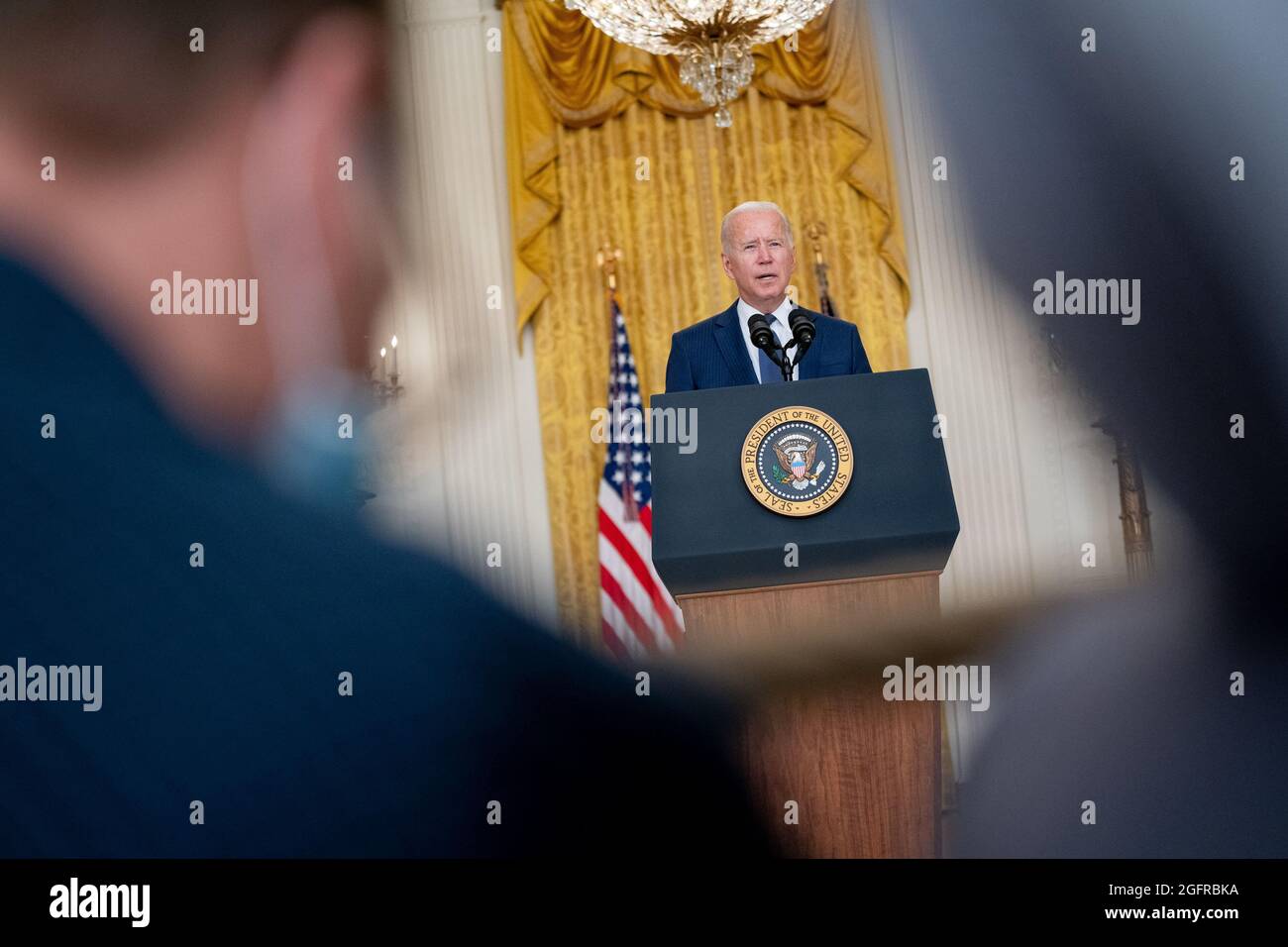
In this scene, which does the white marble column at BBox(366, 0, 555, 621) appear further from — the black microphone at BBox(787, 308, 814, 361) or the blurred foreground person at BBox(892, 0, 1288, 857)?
the black microphone at BBox(787, 308, 814, 361)

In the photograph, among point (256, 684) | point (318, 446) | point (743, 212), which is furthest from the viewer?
point (318, 446)

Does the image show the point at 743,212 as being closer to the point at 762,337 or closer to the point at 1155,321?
the point at 762,337

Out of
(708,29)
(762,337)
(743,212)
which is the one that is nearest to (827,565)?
(762,337)

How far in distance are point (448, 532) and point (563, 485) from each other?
595mm

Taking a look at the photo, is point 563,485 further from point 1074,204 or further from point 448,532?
point 1074,204

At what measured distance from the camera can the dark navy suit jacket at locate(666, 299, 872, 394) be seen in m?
4.14

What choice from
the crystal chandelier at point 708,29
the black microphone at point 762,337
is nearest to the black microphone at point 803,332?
the black microphone at point 762,337

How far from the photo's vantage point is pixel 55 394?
21.8ft

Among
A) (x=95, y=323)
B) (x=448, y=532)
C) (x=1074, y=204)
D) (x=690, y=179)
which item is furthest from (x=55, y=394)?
(x=1074, y=204)

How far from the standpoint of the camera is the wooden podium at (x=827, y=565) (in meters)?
3.30

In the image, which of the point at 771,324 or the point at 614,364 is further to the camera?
the point at 614,364

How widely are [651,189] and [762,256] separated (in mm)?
2971

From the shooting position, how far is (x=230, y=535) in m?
6.59

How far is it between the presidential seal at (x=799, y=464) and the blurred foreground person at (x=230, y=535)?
246 centimetres
